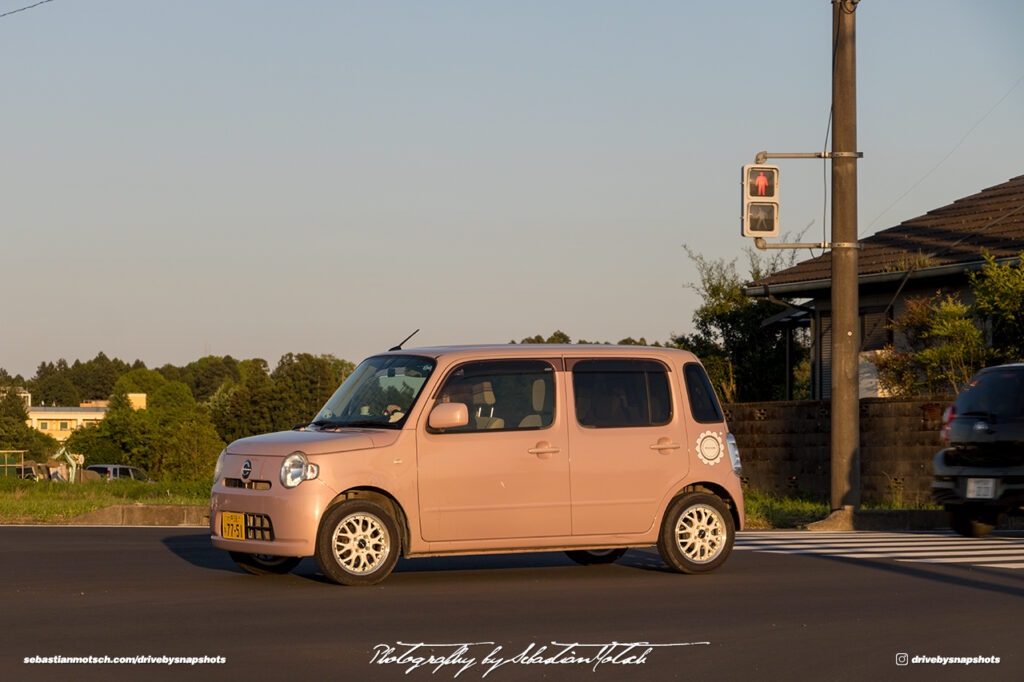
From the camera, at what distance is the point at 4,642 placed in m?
7.75

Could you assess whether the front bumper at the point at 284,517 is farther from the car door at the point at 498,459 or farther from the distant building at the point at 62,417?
the distant building at the point at 62,417

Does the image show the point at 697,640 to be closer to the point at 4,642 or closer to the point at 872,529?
the point at 4,642

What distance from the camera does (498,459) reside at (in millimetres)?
10852

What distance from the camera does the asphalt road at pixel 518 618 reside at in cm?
712

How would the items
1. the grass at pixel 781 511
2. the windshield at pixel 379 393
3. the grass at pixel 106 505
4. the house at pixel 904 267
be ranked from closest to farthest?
the windshield at pixel 379 393, the grass at pixel 781 511, the grass at pixel 106 505, the house at pixel 904 267

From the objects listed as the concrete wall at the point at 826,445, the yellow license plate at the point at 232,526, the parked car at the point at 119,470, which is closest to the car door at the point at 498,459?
the yellow license plate at the point at 232,526

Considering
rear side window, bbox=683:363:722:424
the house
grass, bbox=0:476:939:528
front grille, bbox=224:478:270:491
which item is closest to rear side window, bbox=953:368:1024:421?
grass, bbox=0:476:939:528

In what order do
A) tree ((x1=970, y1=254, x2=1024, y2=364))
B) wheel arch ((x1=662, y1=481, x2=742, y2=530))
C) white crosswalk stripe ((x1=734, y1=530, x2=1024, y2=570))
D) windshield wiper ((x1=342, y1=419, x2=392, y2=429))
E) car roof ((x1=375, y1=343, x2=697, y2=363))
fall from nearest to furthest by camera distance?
1. windshield wiper ((x1=342, y1=419, x2=392, y2=429))
2. car roof ((x1=375, y1=343, x2=697, y2=363))
3. wheel arch ((x1=662, y1=481, x2=742, y2=530))
4. white crosswalk stripe ((x1=734, y1=530, x2=1024, y2=570))
5. tree ((x1=970, y1=254, x2=1024, y2=364))

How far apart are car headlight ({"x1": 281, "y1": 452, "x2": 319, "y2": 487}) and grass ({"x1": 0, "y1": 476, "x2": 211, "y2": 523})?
30.4 feet

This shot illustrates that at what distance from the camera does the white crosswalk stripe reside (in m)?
12.5

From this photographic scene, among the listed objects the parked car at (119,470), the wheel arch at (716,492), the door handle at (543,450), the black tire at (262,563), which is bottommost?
the parked car at (119,470)

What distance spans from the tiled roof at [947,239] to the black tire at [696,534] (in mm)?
13955

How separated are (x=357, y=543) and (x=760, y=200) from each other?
338 inches

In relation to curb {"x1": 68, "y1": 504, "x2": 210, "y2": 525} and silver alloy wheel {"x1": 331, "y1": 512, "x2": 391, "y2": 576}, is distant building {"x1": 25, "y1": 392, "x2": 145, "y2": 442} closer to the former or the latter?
curb {"x1": 68, "y1": 504, "x2": 210, "y2": 525}
